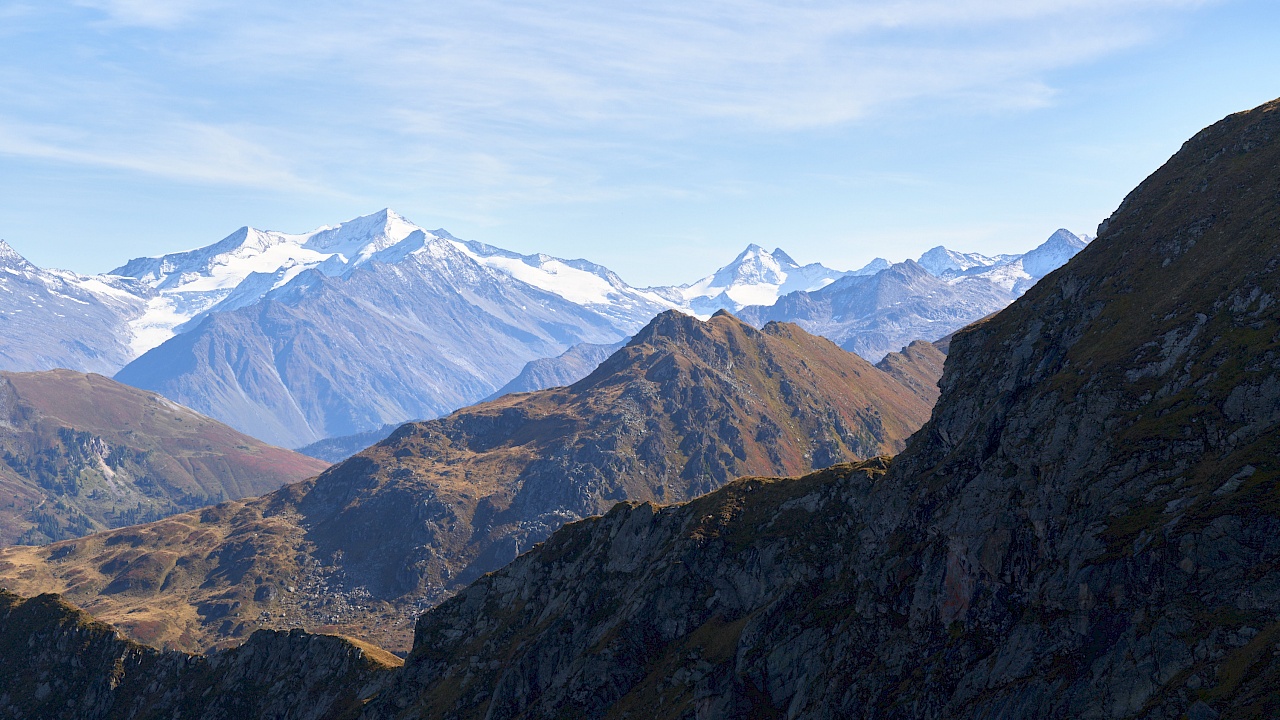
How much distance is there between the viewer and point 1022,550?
81.5m

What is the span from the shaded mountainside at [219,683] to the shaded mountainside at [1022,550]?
18.3 metres

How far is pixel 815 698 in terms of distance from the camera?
9300cm

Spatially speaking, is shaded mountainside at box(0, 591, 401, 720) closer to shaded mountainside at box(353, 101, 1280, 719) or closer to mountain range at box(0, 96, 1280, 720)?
mountain range at box(0, 96, 1280, 720)

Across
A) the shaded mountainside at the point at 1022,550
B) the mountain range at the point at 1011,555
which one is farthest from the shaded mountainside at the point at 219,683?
the shaded mountainside at the point at 1022,550

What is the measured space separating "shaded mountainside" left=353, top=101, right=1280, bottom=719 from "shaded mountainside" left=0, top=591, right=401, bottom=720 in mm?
18341

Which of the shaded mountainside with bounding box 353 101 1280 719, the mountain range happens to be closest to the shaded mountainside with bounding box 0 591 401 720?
the mountain range

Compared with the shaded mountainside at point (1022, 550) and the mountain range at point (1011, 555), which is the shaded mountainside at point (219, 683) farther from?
the shaded mountainside at point (1022, 550)

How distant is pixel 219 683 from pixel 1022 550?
155 meters

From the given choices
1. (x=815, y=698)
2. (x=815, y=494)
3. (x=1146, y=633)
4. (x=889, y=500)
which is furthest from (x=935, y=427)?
(x=1146, y=633)

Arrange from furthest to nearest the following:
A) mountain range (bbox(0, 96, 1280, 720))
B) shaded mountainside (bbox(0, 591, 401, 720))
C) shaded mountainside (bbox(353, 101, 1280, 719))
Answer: shaded mountainside (bbox(0, 591, 401, 720)), mountain range (bbox(0, 96, 1280, 720)), shaded mountainside (bbox(353, 101, 1280, 719))

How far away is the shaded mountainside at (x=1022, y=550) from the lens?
213 ft

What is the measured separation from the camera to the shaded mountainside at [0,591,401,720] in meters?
163

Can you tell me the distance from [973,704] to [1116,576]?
1513 cm

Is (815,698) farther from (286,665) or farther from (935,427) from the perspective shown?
(286,665)
